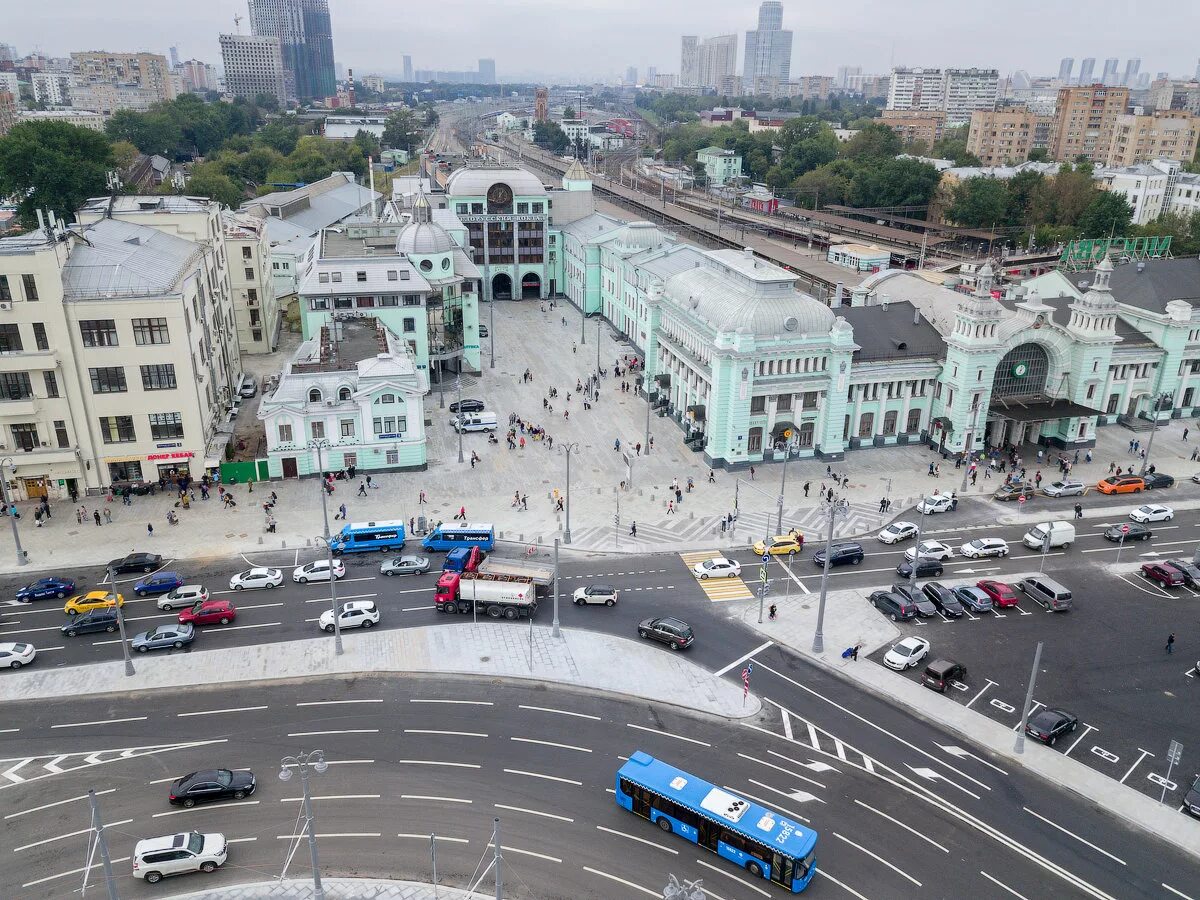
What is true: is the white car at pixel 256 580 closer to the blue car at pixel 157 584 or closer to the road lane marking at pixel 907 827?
the blue car at pixel 157 584

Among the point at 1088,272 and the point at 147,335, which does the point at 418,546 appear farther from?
the point at 1088,272

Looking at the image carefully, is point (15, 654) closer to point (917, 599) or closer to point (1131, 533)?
point (917, 599)

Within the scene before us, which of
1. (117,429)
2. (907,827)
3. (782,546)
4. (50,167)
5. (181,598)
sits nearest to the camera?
(907,827)

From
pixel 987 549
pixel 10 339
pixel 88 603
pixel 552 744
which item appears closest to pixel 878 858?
pixel 552 744

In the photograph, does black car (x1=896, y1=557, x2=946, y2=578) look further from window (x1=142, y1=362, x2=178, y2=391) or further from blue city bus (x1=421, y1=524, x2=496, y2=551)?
window (x1=142, y1=362, x2=178, y2=391)

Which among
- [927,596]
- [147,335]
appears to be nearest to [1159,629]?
[927,596]

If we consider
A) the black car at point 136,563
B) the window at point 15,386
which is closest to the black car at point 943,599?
the black car at point 136,563
